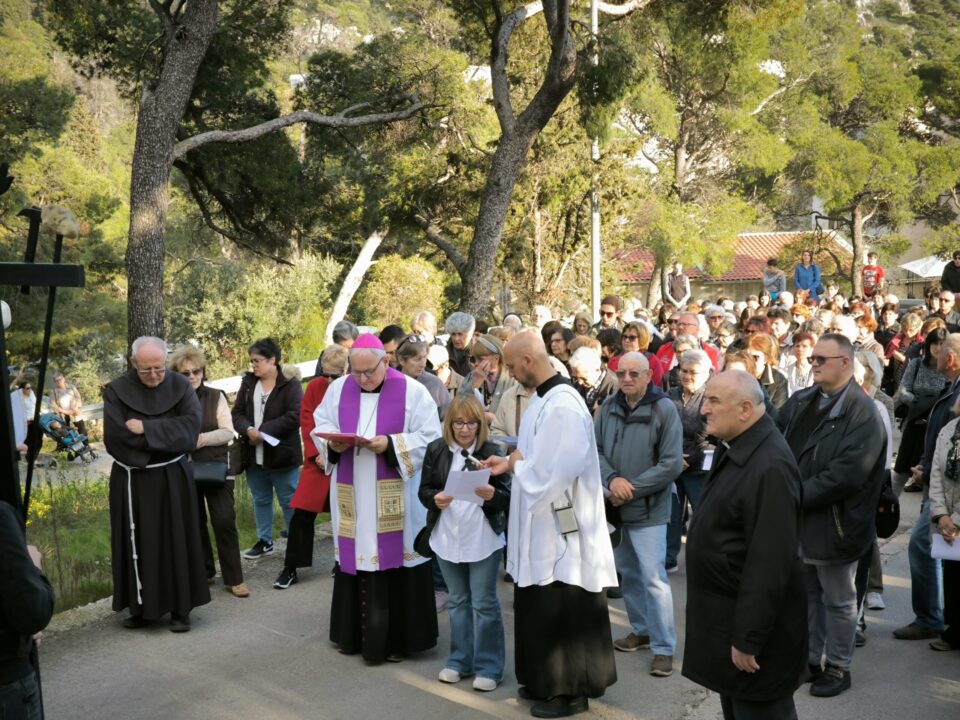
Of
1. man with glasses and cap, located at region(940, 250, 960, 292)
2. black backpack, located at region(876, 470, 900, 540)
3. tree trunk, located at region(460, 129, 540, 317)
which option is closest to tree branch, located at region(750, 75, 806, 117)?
man with glasses and cap, located at region(940, 250, 960, 292)

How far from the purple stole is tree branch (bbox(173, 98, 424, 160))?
7.59 meters

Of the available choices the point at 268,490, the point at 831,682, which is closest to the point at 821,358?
the point at 831,682

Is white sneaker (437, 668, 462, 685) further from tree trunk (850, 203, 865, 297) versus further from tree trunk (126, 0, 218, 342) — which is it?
tree trunk (850, 203, 865, 297)

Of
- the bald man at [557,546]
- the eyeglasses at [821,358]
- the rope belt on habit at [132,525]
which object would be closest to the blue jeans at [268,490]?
the rope belt on habit at [132,525]

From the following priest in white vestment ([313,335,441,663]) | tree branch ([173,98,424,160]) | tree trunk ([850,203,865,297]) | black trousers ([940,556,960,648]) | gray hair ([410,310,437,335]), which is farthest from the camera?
tree trunk ([850,203,865,297])

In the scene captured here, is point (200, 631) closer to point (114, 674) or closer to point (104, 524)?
point (114, 674)

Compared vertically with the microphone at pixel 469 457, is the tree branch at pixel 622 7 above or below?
above

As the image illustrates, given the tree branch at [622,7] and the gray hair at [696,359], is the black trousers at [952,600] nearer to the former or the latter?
the gray hair at [696,359]

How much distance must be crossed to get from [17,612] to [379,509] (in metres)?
3.36

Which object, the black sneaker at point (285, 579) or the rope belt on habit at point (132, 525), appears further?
the black sneaker at point (285, 579)

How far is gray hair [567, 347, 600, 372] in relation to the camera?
8.30m

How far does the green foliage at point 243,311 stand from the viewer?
26.3m

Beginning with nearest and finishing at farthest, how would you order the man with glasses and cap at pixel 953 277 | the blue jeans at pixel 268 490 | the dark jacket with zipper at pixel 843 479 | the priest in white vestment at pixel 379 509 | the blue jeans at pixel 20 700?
the blue jeans at pixel 20 700 → the dark jacket with zipper at pixel 843 479 → the priest in white vestment at pixel 379 509 → the blue jeans at pixel 268 490 → the man with glasses and cap at pixel 953 277

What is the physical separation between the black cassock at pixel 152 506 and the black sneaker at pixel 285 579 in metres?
0.91
